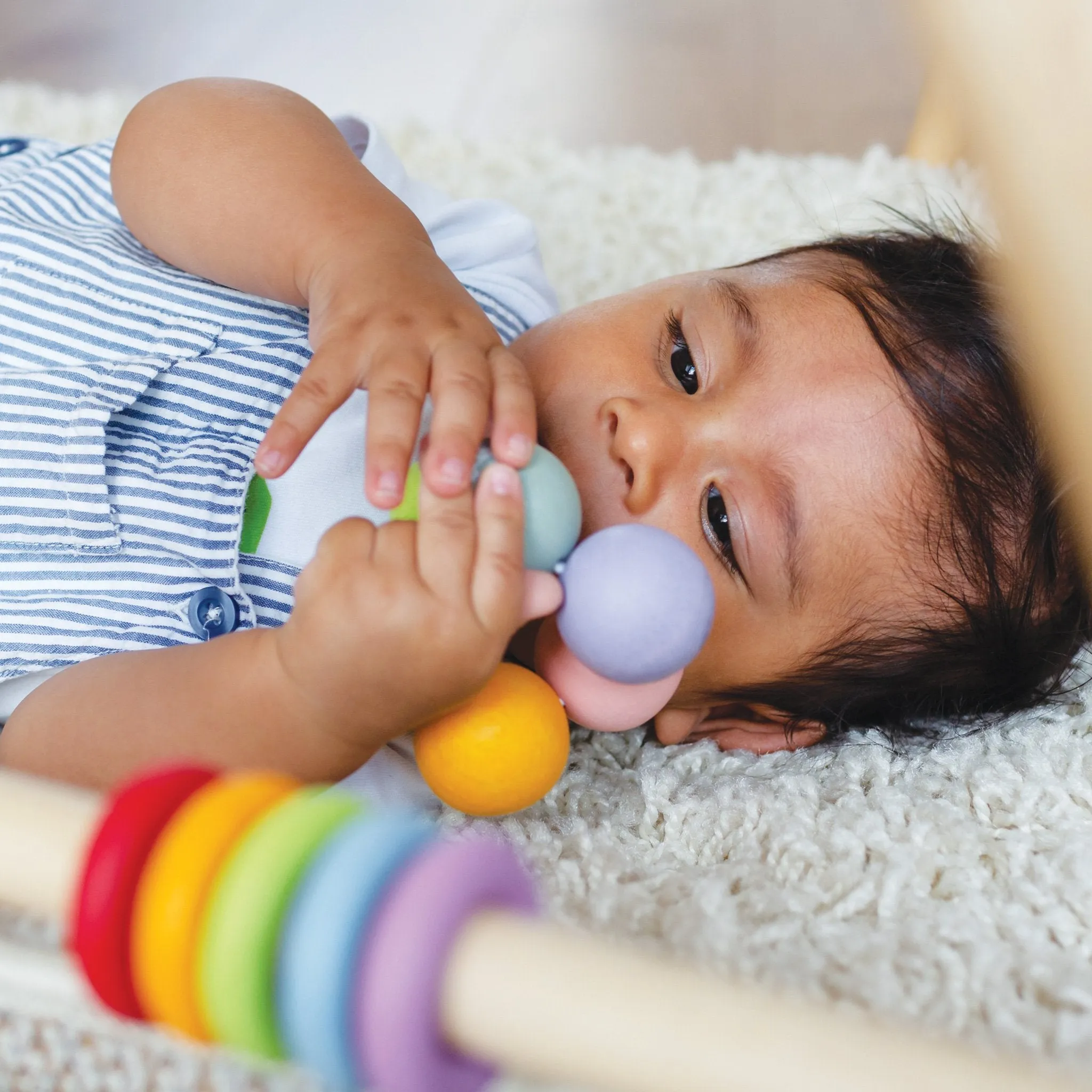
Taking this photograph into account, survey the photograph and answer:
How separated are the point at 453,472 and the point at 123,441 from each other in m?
0.32

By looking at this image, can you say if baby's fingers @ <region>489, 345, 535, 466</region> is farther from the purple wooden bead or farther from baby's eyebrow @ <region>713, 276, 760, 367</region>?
baby's eyebrow @ <region>713, 276, 760, 367</region>

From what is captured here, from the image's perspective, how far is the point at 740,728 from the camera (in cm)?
83

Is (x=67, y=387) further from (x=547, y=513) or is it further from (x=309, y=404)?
(x=547, y=513)

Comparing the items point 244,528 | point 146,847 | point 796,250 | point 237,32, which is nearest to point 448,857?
point 146,847

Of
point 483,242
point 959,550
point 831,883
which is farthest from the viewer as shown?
point 483,242

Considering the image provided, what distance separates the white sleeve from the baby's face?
0.64 feet

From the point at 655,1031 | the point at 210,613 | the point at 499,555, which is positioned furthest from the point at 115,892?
the point at 210,613

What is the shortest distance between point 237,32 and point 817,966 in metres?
1.60

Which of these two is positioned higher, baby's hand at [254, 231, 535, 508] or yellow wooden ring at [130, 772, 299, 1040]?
baby's hand at [254, 231, 535, 508]

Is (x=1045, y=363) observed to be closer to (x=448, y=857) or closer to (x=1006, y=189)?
(x=1006, y=189)

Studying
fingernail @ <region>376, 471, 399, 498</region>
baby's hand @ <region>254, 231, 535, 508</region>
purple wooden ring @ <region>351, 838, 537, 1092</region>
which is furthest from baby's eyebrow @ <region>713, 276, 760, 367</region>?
purple wooden ring @ <region>351, 838, 537, 1092</region>

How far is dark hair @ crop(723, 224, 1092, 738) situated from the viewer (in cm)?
73

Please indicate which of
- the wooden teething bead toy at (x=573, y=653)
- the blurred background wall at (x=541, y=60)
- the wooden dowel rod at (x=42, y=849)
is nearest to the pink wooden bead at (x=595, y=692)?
the wooden teething bead toy at (x=573, y=653)

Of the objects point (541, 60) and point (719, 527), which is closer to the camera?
point (719, 527)
